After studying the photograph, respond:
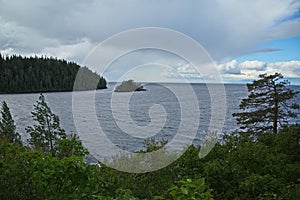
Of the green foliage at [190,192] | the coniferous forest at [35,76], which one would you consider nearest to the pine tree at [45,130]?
the green foliage at [190,192]

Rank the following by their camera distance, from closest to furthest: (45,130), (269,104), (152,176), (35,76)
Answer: (152,176) → (269,104) → (45,130) → (35,76)

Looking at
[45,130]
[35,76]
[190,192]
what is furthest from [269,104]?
[35,76]

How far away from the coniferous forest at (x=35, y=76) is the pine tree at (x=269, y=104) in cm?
7423

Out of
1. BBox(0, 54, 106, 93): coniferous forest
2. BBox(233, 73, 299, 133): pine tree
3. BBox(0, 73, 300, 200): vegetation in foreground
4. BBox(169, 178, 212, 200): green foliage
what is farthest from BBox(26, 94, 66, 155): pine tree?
BBox(0, 54, 106, 93): coniferous forest

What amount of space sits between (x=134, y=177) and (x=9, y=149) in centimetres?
204

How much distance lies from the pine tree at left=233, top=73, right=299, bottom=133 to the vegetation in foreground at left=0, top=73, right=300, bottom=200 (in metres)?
11.9

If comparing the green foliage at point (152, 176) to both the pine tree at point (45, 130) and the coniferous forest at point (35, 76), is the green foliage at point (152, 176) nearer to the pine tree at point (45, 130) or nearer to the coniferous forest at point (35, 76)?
the pine tree at point (45, 130)

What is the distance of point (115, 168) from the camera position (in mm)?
5887

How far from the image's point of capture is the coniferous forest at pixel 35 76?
92.6 m

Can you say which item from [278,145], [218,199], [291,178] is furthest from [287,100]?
[218,199]

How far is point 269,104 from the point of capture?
18.8 metres

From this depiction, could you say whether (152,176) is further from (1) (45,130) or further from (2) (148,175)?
(1) (45,130)

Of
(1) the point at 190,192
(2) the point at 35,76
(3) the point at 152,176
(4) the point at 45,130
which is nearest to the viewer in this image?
(1) the point at 190,192

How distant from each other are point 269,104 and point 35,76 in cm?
8602
